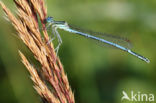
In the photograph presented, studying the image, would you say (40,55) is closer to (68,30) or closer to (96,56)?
(68,30)

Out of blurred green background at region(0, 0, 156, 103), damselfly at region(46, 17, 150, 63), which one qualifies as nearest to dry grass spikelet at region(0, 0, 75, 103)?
damselfly at region(46, 17, 150, 63)

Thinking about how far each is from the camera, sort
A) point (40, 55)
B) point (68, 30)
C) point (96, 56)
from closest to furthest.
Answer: point (40, 55) < point (68, 30) < point (96, 56)

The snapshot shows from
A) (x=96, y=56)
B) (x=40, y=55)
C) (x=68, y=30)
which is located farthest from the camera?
(x=96, y=56)

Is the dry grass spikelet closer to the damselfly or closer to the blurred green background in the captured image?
the damselfly

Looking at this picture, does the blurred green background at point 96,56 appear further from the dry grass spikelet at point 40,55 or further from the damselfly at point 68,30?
the dry grass spikelet at point 40,55

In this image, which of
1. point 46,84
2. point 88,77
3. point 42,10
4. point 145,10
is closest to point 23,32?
point 42,10

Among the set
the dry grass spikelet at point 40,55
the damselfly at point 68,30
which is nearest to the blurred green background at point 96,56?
the damselfly at point 68,30

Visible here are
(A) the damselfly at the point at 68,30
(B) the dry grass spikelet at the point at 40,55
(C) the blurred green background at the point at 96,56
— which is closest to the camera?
(B) the dry grass spikelet at the point at 40,55

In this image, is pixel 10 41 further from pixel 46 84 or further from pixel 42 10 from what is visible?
pixel 46 84

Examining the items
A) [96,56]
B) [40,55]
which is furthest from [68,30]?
[40,55]
